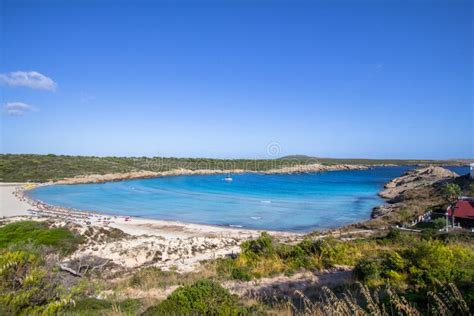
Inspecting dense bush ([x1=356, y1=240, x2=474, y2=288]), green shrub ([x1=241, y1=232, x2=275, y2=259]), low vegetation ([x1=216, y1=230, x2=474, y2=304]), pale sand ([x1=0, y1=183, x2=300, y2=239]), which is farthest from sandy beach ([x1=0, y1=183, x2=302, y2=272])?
dense bush ([x1=356, y1=240, x2=474, y2=288])

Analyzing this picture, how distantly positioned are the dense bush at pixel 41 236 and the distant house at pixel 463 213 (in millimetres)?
27623

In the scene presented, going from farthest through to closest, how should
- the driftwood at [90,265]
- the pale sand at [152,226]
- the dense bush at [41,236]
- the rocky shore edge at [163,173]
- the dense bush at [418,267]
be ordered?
the rocky shore edge at [163,173]
the pale sand at [152,226]
the dense bush at [41,236]
the driftwood at [90,265]
the dense bush at [418,267]

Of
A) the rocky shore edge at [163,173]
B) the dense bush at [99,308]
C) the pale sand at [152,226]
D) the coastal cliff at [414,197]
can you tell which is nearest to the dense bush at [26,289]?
the dense bush at [99,308]

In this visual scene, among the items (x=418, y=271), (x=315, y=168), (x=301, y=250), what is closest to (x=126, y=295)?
(x=301, y=250)

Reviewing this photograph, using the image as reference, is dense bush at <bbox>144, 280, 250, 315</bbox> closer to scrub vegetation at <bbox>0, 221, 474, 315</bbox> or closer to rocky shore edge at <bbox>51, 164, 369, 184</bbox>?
scrub vegetation at <bbox>0, 221, 474, 315</bbox>

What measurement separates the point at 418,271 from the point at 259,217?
91.2ft

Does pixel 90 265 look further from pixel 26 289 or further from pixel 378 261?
pixel 378 261

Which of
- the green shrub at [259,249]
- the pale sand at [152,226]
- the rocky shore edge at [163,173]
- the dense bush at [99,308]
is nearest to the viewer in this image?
the dense bush at [99,308]

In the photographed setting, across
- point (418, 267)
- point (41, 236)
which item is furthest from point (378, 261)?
point (41, 236)

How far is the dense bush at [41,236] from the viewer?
1802 cm

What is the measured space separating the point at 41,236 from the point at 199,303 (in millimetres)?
17328

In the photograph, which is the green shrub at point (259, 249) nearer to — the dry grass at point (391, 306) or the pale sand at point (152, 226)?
the dry grass at point (391, 306)

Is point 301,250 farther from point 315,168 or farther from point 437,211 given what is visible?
point 315,168

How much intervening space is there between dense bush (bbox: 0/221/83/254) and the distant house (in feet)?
90.6
